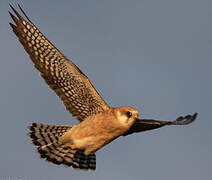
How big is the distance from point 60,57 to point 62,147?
2303 millimetres

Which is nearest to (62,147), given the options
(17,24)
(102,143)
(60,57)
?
(102,143)

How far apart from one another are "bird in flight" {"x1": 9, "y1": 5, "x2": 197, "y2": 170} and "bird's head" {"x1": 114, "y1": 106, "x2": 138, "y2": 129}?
7 cm

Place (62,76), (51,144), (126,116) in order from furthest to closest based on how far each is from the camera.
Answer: (51,144) < (62,76) < (126,116)

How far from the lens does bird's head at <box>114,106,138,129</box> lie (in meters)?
10.9

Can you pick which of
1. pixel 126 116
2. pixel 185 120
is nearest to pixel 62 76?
pixel 126 116

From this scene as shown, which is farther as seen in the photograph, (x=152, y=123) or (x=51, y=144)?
(x=51, y=144)

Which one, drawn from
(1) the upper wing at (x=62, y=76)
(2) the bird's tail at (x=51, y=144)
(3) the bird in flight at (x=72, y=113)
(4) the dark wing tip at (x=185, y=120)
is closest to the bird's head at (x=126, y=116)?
(3) the bird in flight at (x=72, y=113)

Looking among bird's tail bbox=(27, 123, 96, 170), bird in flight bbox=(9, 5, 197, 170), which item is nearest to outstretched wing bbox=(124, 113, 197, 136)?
bird in flight bbox=(9, 5, 197, 170)

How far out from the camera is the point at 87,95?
472 inches

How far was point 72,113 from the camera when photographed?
11984 millimetres

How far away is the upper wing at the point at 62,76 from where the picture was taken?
38.5 feet

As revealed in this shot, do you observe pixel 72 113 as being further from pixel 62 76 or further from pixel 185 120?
pixel 185 120

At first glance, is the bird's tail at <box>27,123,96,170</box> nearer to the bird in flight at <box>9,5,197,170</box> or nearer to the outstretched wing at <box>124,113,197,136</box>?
the bird in flight at <box>9,5,197,170</box>

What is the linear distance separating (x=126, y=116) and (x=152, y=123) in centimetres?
132
